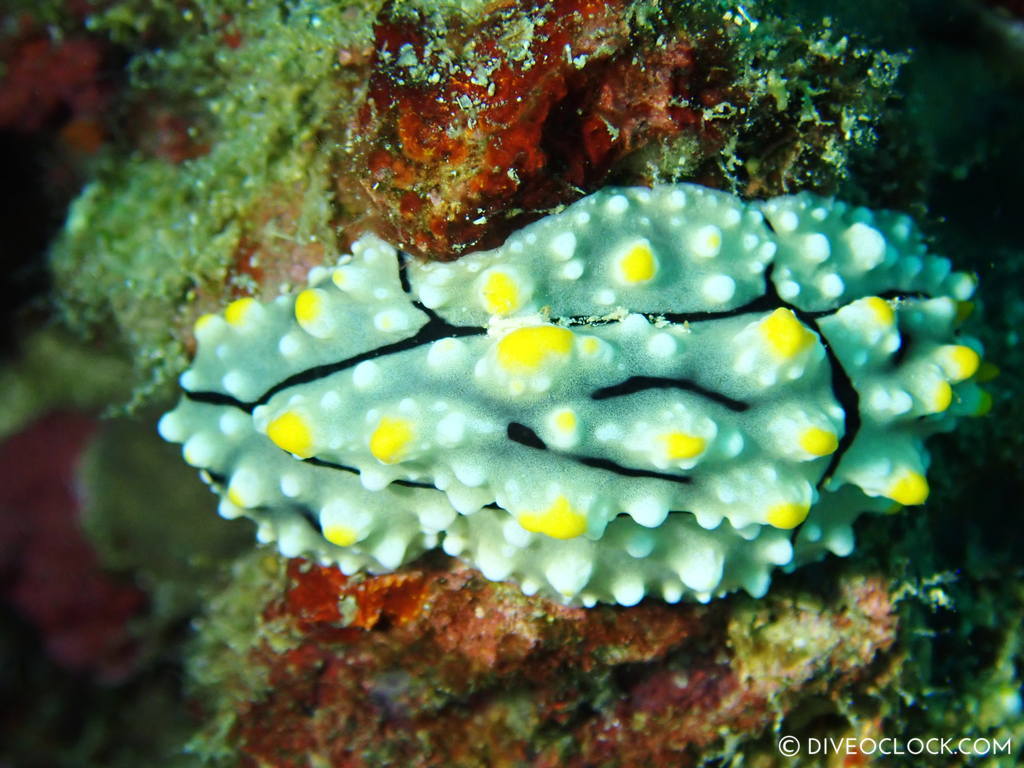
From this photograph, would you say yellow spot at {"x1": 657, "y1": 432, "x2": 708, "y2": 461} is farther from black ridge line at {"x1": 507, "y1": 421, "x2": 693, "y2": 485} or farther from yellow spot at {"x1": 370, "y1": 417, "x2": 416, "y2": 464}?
yellow spot at {"x1": 370, "y1": 417, "x2": 416, "y2": 464}

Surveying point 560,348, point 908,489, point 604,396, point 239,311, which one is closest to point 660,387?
point 604,396

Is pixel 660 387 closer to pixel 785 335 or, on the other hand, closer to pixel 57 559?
pixel 785 335

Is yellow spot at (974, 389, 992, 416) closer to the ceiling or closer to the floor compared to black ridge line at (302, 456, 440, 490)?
closer to the ceiling

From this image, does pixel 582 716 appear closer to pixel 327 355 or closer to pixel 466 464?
pixel 466 464

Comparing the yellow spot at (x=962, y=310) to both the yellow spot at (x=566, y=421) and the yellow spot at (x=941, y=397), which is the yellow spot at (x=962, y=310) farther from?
the yellow spot at (x=566, y=421)

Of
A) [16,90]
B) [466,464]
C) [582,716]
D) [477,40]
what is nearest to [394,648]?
[582,716]

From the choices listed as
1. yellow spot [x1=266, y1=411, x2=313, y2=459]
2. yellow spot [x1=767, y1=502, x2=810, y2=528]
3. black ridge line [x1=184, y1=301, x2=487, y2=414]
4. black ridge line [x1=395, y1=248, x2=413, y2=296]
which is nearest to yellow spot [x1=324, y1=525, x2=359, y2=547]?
yellow spot [x1=266, y1=411, x2=313, y2=459]
